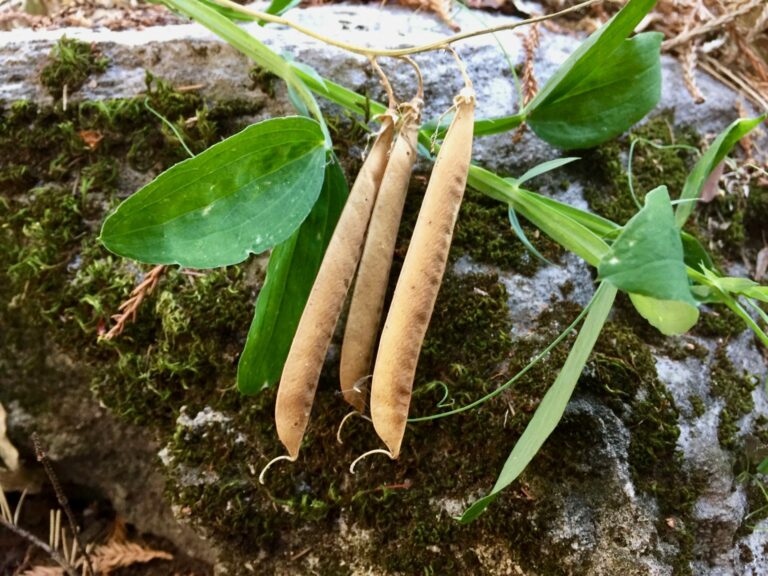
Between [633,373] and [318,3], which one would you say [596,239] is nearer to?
[633,373]

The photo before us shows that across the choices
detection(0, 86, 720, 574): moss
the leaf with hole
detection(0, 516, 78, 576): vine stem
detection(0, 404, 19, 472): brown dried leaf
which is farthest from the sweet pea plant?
detection(0, 404, 19, 472): brown dried leaf

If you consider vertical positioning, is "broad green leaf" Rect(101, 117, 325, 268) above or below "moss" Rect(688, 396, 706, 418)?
above

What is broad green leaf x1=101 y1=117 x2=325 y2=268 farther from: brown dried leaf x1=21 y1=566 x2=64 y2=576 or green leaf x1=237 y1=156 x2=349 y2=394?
brown dried leaf x1=21 y1=566 x2=64 y2=576

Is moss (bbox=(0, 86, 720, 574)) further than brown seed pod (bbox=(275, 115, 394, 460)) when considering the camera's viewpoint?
Yes

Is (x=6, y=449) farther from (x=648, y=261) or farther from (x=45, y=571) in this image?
(x=648, y=261)

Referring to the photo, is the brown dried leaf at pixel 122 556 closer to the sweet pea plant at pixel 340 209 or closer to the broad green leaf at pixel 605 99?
the sweet pea plant at pixel 340 209
